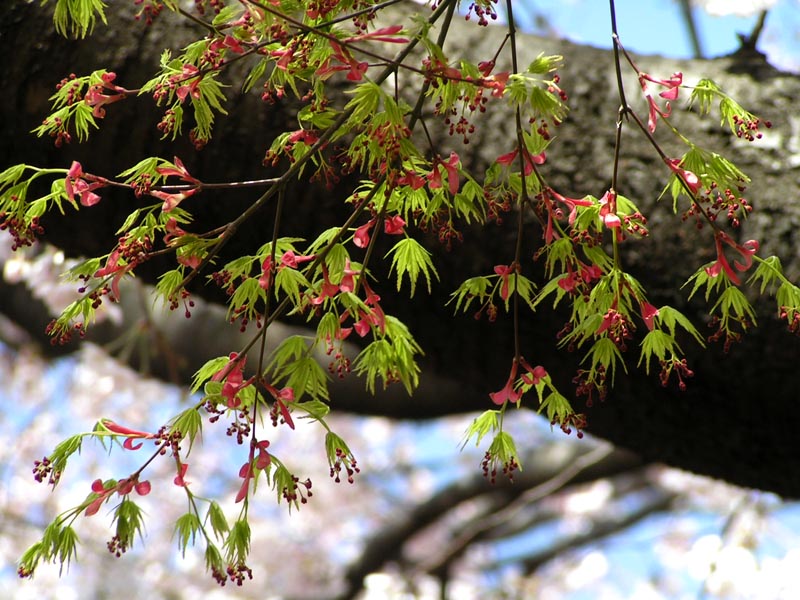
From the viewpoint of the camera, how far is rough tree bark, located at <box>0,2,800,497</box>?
49.6 inches

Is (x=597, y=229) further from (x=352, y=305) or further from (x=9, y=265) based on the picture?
(x=9, y=265)

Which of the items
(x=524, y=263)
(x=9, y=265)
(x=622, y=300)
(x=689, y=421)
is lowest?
(x=9, y=265)

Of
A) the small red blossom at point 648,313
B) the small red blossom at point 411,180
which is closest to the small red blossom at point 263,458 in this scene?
the small red blossom at point 411,180

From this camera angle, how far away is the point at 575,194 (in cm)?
126

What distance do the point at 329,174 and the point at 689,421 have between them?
2.64 feet

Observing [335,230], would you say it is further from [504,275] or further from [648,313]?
[648,313]

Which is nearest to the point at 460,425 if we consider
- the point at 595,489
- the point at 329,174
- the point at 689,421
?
the point at 595,489

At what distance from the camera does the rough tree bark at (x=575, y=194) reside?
126 centimetres

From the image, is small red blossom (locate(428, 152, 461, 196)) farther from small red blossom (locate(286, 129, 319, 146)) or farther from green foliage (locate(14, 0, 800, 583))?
small red blossom (locate(286, 129, 319, 146))

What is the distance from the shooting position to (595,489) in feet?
16.3

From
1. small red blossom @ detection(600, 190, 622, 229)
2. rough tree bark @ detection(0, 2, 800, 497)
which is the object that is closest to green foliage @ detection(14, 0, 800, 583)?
small red blossom @ detection(600, 190, 622, 229)

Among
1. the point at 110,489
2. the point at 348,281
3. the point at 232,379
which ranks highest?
the point at 348,281

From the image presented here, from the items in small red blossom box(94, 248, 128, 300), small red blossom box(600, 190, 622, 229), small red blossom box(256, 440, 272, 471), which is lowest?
small red blossom box(256, 440, 272, 471)

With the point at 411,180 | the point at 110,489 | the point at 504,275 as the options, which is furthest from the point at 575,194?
the point at 110,489
